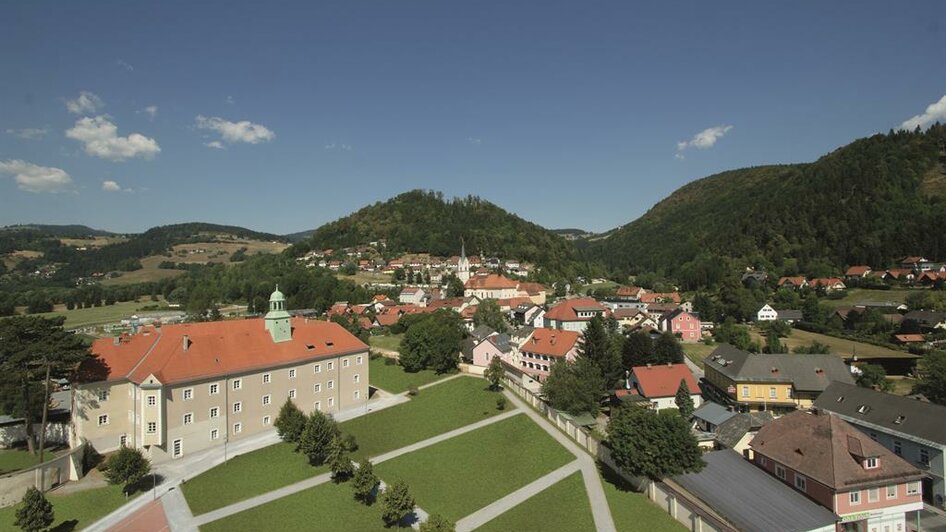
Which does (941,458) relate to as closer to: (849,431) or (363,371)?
(849,431)

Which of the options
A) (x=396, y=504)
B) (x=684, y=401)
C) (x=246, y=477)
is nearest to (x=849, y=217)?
(x=684, y=401)

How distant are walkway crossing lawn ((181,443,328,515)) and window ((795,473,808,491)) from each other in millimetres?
27924

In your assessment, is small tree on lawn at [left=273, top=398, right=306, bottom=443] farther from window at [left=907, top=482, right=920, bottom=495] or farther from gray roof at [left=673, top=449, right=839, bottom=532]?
window at [left=907, top=482, right=920, bottom=495]

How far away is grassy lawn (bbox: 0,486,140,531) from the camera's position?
25875mm

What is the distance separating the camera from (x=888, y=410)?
3419 cm

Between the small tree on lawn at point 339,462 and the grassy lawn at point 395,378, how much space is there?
1909 centimetres

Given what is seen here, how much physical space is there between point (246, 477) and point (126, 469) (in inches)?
253

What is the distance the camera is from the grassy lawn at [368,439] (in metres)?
29.6

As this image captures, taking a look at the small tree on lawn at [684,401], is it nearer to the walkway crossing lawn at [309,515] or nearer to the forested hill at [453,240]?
the walkway crossing lawn at [309,515]

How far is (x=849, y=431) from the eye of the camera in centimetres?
2827

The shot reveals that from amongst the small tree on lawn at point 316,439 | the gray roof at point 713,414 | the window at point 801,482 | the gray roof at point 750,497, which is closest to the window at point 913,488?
the window at point 801,482

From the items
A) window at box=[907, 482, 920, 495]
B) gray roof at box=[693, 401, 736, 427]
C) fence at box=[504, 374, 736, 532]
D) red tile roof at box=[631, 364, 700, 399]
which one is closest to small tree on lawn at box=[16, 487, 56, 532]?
fence at box=[504, 374, 736, 532]

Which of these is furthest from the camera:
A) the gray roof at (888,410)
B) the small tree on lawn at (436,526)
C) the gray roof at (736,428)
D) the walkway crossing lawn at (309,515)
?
the gray roof at (736,428)

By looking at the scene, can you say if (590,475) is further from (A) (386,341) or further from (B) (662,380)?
(A) (386,341)
